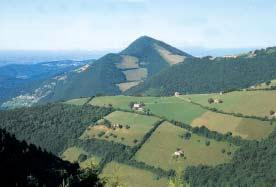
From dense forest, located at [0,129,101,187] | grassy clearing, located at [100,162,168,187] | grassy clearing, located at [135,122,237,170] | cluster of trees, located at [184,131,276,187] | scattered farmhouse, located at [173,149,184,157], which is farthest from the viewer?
scattered farmhouse, located at [173,149,184,157]

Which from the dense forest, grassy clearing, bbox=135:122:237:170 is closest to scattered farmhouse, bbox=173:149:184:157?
grassy clearing, bbox=135:122:237:170

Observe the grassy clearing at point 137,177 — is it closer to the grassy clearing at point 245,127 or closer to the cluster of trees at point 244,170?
the cluster of trees at point 244,170

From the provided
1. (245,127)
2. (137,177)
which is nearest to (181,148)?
(137,177)

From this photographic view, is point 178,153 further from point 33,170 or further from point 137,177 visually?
point 33,170

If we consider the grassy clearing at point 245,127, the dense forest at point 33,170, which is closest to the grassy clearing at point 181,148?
the grassy clearing at point 245,127

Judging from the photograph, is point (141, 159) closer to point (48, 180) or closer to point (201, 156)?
point (201, 156)

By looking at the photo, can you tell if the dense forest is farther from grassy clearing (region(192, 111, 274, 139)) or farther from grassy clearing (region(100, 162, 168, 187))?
grassy clearing (region(192, 111, 274, 139))
